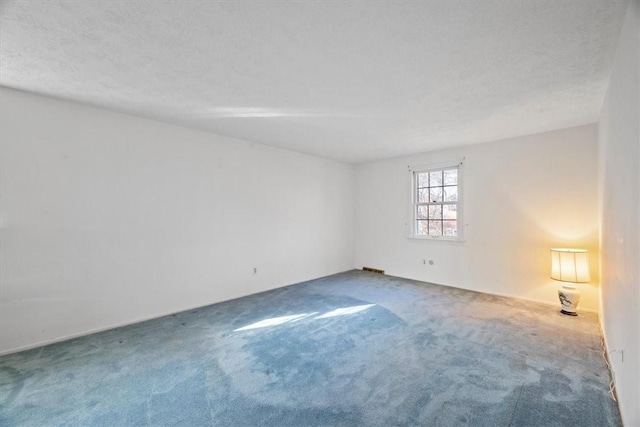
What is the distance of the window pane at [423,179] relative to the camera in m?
5.30

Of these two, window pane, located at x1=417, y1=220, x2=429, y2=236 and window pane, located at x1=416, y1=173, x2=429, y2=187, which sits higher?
window pane, located at x1=416, y1=173, x2=429, y2=187

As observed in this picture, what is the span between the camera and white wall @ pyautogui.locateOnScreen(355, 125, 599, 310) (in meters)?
3.69

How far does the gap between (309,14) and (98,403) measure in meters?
2.86

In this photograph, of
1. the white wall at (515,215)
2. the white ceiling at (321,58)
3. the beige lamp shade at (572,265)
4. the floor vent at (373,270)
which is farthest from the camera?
the floor vent at (373,270)

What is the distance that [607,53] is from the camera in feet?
6.59

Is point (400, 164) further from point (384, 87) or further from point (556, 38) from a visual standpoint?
point (556, 38)

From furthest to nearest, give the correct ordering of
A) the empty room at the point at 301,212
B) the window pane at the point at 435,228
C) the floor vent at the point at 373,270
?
1. the floor vent at the point at 373,270
2. the window pane at the point at 435,228
3. the empty room at the point at 301,212

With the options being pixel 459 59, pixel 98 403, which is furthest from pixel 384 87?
pixel 98 403

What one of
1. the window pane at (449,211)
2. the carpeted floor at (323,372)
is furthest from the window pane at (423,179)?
the carpeted floor at (323,372)

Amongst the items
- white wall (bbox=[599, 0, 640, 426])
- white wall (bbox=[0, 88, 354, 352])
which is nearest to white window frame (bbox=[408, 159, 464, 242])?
white wall (bbox=[0, 88, 354, 352])

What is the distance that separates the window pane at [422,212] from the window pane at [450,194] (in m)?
0.41

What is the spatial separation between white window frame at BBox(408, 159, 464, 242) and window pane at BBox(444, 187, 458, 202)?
4.4 inches

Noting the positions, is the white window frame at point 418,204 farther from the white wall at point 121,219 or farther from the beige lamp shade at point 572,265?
the white wall at point 121,219

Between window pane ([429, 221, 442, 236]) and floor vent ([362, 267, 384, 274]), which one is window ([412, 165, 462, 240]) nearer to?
window pane ([429, 221, 442, 236])
